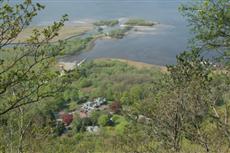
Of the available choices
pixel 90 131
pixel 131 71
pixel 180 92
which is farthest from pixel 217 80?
pixel 131 71

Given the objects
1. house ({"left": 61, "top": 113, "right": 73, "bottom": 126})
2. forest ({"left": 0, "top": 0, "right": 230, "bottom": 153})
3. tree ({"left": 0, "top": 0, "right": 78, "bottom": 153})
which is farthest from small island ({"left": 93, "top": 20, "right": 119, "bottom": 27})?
tree ({"left": 0, "top": 0, "right": 78, "bottom": 153})

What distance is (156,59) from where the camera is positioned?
34438 mm

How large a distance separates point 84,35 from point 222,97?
39725mm

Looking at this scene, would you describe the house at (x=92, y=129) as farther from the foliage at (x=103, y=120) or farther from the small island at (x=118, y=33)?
the small island at (x=118, y=33)

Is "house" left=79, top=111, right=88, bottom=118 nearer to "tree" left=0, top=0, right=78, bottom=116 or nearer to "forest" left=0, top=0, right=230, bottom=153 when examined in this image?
"forest" left=0, top=0, right=230, bottom=153

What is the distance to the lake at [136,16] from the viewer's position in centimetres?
3569

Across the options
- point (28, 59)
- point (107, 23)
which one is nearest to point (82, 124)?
point (28, 59)

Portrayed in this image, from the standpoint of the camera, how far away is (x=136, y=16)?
50312 millimetres

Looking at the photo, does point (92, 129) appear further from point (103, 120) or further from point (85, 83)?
point (85, 83)

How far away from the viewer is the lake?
35688 millimetres

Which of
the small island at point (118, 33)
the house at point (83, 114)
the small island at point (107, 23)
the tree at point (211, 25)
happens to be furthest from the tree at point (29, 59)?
the small island at point (107, 23)

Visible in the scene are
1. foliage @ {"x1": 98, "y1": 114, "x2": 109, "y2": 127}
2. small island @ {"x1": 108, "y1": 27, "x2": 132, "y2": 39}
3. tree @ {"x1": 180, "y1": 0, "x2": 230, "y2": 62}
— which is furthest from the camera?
small island @ {"x1": 108, "y1": 27, "x2": 132, "y2": 39}

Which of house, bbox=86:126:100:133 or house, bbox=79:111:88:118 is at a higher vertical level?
house, bbox=86:126:100:133

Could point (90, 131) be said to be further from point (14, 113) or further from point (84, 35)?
point (84, 35)
